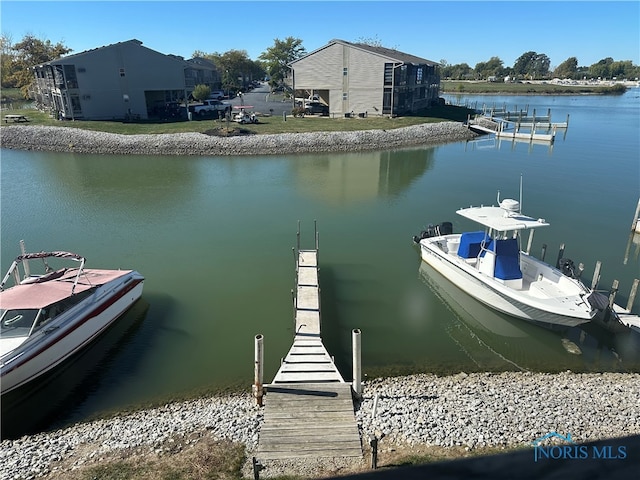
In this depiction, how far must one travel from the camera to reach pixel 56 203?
89.7 feet

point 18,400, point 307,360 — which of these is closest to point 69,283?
point 18,400

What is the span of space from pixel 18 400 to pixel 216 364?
5074mm

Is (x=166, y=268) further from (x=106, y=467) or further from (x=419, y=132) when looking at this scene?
(x=419, y=132)

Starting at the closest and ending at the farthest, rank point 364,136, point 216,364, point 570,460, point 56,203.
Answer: point 570,460 < point 216,364 < point 56,203 < point 364,136

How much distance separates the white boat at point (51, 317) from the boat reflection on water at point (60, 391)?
36 centimetres

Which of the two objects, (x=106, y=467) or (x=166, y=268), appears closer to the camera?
(x=106, y=467)

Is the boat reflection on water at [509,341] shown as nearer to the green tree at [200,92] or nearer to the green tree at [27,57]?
the green tree at [200,92]

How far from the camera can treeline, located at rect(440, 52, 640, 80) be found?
601 ft

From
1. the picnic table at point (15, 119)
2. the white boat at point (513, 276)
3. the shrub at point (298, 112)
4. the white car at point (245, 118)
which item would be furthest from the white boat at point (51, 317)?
the picnic table at point (15, 119)

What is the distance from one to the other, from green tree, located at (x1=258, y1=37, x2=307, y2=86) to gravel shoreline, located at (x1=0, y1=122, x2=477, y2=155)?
5595cm

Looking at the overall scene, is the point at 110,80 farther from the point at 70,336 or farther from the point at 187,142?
the point at 70,336

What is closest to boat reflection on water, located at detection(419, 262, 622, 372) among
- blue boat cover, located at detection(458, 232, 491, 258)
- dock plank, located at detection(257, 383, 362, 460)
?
blue boat cover, located at detection(458, 232, 491, 258)

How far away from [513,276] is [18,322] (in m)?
15.6

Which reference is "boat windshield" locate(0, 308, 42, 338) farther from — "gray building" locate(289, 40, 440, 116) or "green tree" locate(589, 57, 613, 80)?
"green tree" locate(589, 57, 613, 80)
